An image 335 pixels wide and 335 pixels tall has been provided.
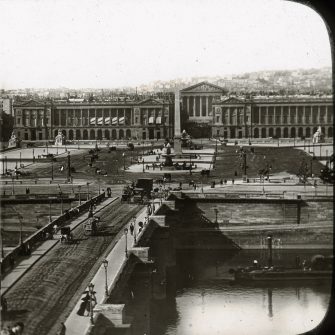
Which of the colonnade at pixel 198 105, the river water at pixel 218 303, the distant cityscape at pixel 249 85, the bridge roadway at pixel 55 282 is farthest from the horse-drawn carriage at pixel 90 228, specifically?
the colonnade at pixel 198 105

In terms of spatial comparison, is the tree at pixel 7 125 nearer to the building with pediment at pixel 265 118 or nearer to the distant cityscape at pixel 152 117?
the distant cityscape at pixel 152 117

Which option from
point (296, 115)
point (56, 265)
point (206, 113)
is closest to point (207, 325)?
point (56, 265)

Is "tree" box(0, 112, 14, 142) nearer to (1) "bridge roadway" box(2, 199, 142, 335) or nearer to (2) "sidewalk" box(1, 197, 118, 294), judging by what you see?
(2) "sidewalk" box(1, 197, 118, 294)

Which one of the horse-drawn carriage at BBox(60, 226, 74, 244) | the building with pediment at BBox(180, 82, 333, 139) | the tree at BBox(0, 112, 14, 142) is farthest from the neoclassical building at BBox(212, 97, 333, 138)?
the horse-drawn carriage at BBox(60, 226, 74, 244)

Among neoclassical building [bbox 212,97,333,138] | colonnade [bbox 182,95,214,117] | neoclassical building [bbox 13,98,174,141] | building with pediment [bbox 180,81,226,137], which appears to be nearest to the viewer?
neoclassical building [bbox 212,97,333,138]

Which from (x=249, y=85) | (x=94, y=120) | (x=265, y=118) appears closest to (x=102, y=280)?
(x=265, y=118)

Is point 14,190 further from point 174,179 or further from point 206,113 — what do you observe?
point 206,113

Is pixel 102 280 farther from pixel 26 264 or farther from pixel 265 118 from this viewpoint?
Result: pixel 265 118
